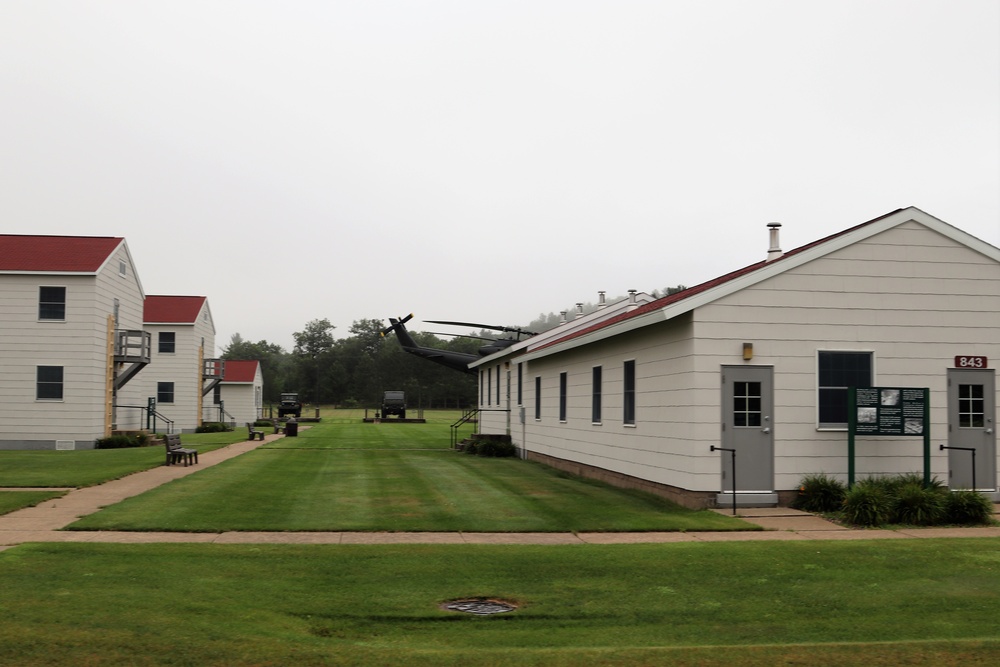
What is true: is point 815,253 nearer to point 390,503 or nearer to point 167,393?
point 390,503

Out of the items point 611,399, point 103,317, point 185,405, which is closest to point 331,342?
point 185,405

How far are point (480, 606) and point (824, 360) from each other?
877 centimetres

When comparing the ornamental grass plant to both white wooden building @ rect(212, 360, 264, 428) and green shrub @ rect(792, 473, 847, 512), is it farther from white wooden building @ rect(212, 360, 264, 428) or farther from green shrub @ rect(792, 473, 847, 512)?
white wooden building @ rect(212, 360, 264, 428)

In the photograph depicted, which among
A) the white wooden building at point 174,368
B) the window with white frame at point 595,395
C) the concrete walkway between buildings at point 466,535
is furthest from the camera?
the white wooden building at point 174,368

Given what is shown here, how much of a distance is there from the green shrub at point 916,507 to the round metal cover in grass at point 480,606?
742cm

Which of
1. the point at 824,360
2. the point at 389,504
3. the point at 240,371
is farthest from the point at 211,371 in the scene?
the point at 824,360

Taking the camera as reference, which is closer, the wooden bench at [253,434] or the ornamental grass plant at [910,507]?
the ornamental grass plant at [910,507]

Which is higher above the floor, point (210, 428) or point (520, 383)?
point (520, 383)

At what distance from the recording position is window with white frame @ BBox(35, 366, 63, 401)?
31078 millimetres

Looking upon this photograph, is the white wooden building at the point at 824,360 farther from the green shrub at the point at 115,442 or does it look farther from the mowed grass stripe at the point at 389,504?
the green shrub at the point at 115,442

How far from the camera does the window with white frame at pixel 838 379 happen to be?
571 inches

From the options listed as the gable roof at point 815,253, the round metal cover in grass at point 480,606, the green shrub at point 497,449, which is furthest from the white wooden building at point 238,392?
the round metal cover in grass at point 480,606

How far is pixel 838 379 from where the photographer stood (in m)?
14.6

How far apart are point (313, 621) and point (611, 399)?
11.9 metres
